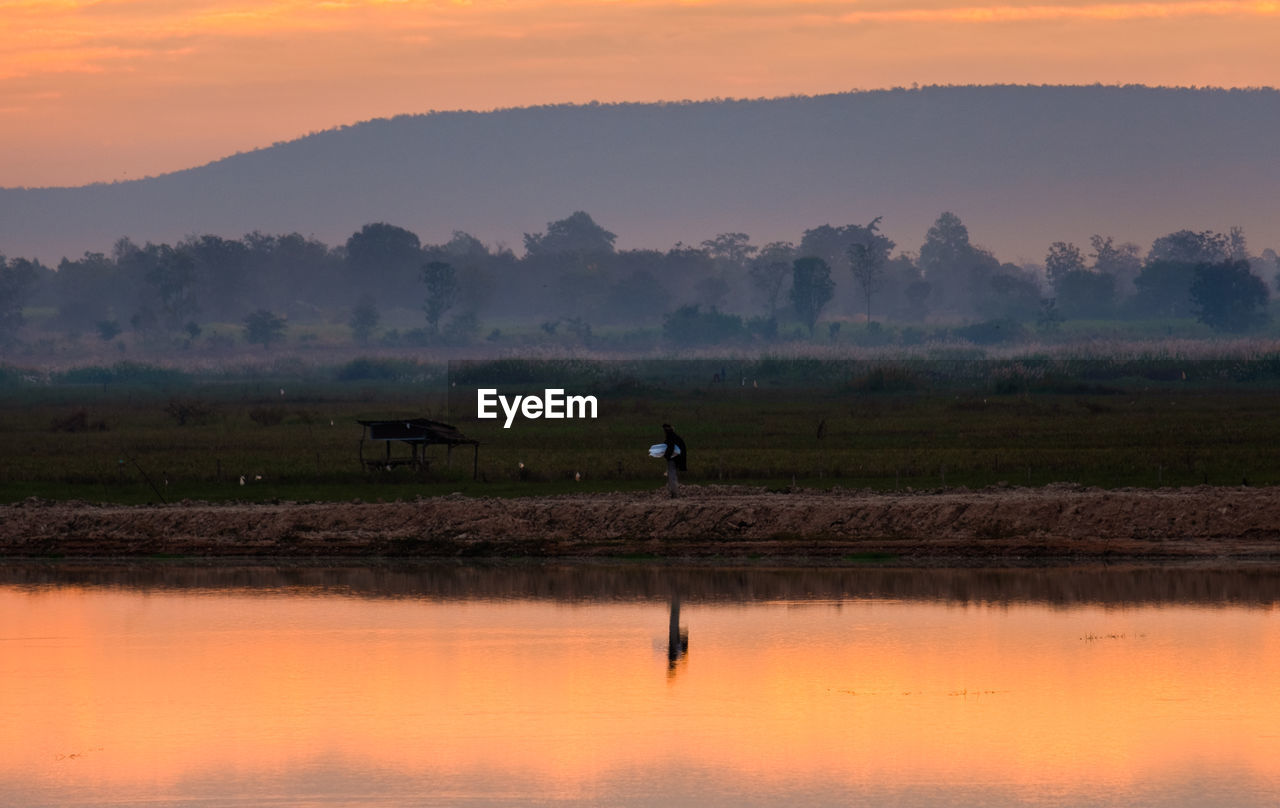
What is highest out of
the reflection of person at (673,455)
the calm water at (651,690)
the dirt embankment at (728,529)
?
the reflection of person at (673,455)

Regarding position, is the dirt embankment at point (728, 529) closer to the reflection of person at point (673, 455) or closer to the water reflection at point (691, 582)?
the reflection of person at point (673, 455)

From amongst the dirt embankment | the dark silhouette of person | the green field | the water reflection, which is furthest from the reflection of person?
the dark silhouette of person

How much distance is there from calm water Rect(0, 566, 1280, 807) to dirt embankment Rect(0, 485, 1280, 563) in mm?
2421

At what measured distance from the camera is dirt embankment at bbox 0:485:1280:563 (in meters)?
33.5

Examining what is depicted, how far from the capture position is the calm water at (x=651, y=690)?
17.1m

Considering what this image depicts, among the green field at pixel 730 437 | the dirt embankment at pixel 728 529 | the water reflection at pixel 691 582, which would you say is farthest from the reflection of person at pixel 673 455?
the water reflection at pixel 691 582

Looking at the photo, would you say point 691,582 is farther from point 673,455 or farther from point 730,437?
point 730,437

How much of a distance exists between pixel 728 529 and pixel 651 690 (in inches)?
570

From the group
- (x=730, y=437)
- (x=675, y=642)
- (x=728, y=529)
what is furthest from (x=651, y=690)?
(x=730, y=437)

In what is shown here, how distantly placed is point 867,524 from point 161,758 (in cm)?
1962

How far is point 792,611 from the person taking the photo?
1069 inches

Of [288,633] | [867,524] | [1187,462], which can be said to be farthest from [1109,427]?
[288,633]

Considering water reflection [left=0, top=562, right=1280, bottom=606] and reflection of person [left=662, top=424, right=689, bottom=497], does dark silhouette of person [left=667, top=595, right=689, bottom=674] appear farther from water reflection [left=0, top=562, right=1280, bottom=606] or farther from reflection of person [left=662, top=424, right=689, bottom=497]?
reflection of person [left=662, top=424, right=689, bottom=497]

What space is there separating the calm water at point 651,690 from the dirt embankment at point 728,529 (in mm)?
2421
